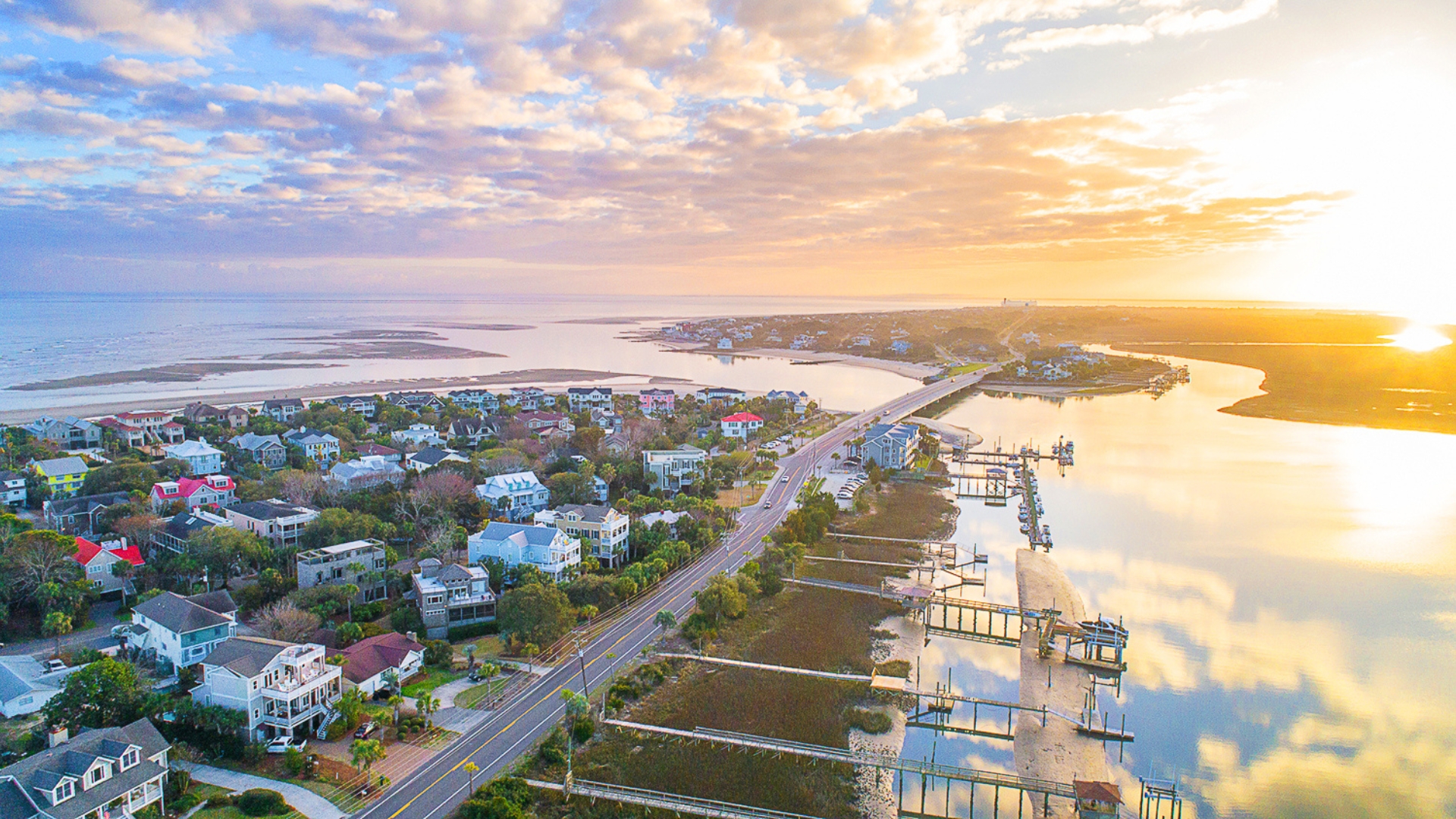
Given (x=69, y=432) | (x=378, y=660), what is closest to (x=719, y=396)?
(x=69, y=432)

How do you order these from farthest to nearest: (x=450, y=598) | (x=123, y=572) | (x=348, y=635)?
(x=123, y=572), (x=450, y=598), (x=348, y=635)

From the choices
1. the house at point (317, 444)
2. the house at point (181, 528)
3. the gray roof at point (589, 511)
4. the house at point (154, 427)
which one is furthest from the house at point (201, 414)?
the gray roof at point (589, 511)

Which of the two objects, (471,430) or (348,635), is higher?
(471,430)

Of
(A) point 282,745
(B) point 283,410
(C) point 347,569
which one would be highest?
(B) point 283,410

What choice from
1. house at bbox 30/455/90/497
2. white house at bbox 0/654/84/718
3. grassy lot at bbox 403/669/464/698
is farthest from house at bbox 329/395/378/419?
grassy lot at bbox 403/669/464/698

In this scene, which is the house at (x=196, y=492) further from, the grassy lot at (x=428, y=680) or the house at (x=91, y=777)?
the house at (x=91, y=777)

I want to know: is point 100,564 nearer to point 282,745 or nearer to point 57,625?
point 57,625

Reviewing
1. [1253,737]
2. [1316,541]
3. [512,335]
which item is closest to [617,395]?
[1316,541]

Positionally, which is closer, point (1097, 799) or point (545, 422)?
point (1097, 799)
